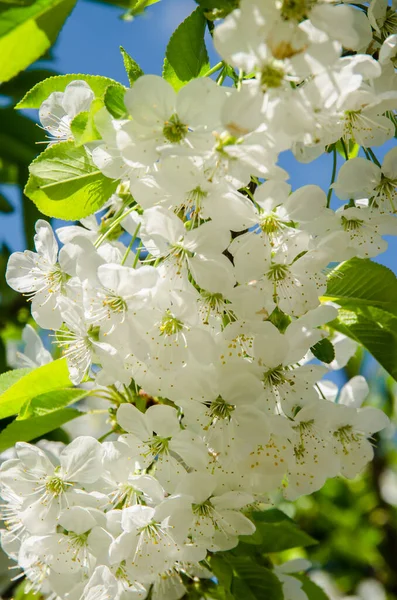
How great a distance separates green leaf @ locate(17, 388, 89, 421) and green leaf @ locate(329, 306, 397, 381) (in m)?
0.70

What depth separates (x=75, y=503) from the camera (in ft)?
4.53

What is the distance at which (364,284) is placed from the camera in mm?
1522

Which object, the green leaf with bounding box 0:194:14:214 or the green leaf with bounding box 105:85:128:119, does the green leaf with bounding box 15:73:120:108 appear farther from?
the green leaf with bounding box 0:194:14:214

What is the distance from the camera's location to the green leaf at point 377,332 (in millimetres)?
1553

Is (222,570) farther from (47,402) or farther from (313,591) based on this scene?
(47,402)

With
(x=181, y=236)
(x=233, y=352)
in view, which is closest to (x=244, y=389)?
(x=233, y=352)

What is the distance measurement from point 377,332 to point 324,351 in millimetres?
221

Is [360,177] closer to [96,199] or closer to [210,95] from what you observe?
[210,95]

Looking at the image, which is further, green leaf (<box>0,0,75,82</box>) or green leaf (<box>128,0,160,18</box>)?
green leaf (<box>128,0,160,18</box>)

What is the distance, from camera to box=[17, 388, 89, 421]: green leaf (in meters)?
1.45

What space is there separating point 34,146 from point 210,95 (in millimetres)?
1406

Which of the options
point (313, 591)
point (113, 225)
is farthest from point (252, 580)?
point (113, 225)

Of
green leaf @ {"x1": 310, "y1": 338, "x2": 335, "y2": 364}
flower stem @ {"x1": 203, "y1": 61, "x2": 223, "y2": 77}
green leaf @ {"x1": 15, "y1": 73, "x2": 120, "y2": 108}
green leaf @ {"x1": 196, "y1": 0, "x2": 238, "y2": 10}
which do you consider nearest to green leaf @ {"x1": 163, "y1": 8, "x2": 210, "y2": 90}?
flower stem @ {"x1": 203, "y1": 61, "x2": 223, "y2": 77}

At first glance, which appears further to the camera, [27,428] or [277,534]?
[277,534]
